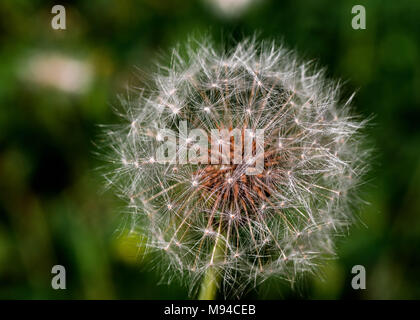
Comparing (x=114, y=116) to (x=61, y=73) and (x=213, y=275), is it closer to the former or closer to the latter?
(x=61, y=73)

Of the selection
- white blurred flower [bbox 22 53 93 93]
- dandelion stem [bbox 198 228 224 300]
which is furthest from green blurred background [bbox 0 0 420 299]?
dandelion stem [bbox 198 228 224 300]

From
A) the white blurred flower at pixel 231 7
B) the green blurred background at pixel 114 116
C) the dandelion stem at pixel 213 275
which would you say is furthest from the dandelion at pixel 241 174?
the white blurred flower at pixel 231 7

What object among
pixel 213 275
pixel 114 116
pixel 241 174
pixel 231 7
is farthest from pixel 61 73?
pixel 213 275

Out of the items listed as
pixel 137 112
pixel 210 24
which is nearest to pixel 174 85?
pixel 137 112

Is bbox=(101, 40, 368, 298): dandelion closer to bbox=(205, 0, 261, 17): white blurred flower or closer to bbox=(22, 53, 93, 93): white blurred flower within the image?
bbox=(205, 0, 261, 17): white blurred flower

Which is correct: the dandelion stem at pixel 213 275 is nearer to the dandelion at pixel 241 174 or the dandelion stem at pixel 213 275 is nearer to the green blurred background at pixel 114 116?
the dandelion at pixel 241 174
